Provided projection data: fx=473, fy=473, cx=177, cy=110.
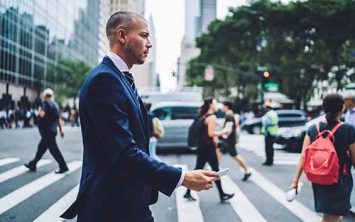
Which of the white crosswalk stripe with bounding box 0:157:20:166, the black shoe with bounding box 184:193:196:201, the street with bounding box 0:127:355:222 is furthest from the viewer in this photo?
the white crosswalk stripe with bounding box 0:157:20:166

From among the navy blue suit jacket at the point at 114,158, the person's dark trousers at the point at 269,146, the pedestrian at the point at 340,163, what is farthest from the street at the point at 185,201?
the navy blue suit jacket at the point at 114,158

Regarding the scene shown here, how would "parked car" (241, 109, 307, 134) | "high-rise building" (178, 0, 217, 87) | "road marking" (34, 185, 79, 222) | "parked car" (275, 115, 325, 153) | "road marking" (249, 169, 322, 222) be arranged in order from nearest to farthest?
"road marking" (34, 185, 79, 222) → "road marking" (249, 169, 322, 222) → "high-rise building" (178, 0, 217, 87) → "parked car" (275, 115, 325, 153) → "parked car" (241, 109, 307, 134)

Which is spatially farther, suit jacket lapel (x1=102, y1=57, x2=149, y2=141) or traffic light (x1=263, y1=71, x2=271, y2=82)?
traffic light (x1=263, y1=71, x2=271, y2=82)

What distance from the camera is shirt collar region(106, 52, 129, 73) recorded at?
232 centimetres

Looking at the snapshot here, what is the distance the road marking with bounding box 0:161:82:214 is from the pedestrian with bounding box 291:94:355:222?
4.37m

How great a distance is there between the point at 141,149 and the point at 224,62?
41.4 meters

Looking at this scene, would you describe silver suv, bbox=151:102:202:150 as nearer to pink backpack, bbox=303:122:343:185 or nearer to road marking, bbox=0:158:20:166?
road marking, bbox=0:158:20:166

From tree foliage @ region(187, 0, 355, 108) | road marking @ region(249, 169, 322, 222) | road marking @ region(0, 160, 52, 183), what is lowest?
road marking @ region(249, 169, 322, 222)

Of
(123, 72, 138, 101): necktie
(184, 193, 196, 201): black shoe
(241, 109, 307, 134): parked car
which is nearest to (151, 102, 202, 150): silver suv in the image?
(184, 193, 196, 201): black shoe

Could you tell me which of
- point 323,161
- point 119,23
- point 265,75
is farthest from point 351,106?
point 265,75

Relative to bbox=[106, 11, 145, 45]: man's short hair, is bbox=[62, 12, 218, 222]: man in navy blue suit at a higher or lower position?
lower

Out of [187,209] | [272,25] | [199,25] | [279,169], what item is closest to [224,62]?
[199,25]

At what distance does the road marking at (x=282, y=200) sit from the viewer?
6648mm

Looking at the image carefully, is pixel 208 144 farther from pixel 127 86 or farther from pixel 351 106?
pixel 127 86
